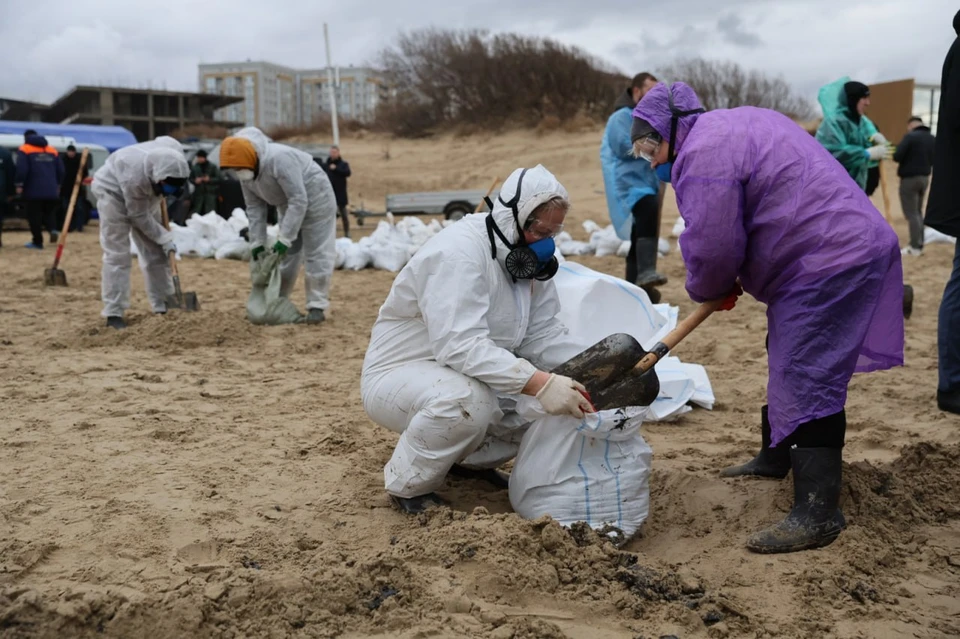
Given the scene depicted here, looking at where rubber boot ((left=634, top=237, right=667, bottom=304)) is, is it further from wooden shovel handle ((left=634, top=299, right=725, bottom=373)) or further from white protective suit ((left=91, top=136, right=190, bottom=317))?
wooden shovel handle ((left=634, top=299, right=725, bottom=373))

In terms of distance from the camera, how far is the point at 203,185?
1421cm

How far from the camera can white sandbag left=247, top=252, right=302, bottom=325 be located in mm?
6715

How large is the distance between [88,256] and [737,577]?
A: 10.5 m

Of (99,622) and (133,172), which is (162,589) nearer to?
(99,622)

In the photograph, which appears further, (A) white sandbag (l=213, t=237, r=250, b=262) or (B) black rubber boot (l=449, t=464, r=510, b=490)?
(A) white sandbag (l=213, t=237, r=250, b=262)

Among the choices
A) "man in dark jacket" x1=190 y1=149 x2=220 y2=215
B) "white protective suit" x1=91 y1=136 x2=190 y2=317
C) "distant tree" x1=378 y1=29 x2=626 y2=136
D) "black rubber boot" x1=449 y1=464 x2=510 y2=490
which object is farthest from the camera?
"distant tree" x1=378 y1=29 x2=626 y2=136

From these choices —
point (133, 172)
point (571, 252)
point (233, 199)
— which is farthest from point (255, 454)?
point (233, 199)

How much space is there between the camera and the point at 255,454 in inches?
150

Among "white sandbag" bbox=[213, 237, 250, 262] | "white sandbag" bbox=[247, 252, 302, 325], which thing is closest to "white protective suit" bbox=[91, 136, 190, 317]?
"white sandbag" bbox=[247, 252, 302, 325]

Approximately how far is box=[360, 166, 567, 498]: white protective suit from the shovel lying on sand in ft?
0.74

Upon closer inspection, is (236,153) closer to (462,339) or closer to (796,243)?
(462,339)

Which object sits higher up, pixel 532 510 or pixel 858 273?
pixel 858 273

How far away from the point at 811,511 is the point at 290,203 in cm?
465

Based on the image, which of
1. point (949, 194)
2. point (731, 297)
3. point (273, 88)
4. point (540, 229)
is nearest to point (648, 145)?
point (540, 229)
